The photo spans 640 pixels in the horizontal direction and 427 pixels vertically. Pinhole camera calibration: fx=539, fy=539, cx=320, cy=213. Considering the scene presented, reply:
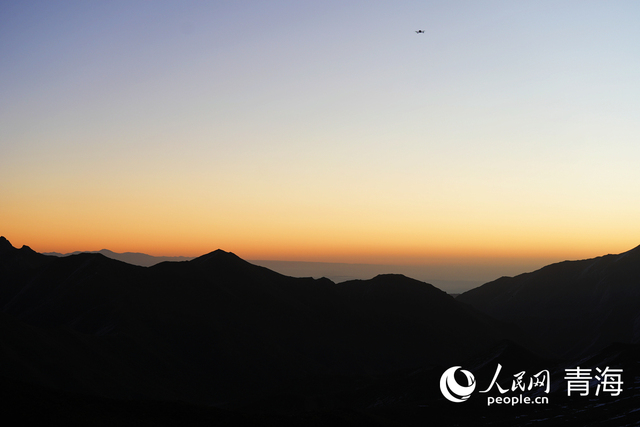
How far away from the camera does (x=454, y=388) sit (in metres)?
73.8

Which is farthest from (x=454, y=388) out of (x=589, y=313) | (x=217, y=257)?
(x=589, y=313)

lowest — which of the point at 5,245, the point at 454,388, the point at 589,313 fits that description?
the point at 454,388

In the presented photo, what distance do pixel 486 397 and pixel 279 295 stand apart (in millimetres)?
84866

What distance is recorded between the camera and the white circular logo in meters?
69.9

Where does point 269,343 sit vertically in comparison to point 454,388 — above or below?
above

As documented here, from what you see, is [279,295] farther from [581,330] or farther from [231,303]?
[581,330]

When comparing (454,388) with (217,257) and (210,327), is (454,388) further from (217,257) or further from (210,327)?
(217,257)

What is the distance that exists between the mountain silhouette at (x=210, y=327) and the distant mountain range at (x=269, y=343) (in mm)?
396

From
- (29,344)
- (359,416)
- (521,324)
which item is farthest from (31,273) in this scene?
(521,324)

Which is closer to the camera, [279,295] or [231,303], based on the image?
[231,303]

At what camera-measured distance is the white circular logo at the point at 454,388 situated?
69.9 m

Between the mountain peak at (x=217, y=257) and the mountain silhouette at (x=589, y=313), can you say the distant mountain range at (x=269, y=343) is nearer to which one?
the mountain peak at (x=217, y=257)

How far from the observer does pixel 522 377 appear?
257ft

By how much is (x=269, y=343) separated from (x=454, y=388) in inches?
2335
